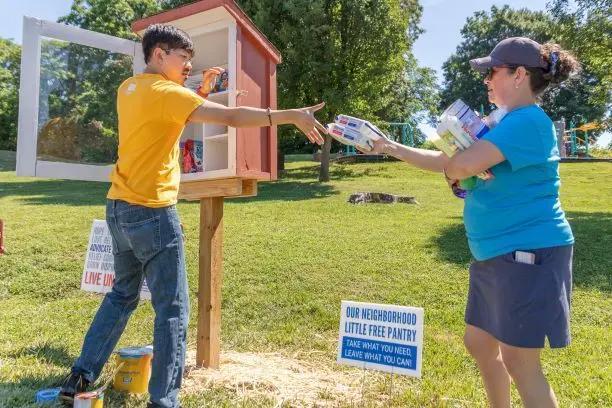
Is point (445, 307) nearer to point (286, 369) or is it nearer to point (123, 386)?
point (286, 369)

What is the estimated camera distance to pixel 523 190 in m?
2.22

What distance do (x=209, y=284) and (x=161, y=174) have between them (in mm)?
1221

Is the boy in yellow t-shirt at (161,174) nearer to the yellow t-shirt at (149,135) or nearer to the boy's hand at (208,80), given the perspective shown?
the yellow t-shirt at (149,135)

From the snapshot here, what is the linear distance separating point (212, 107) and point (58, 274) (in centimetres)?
448

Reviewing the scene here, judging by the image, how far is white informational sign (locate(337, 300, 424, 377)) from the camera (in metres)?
2.98

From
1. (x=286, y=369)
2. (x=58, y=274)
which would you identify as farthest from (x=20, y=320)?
(x=286, y=369)

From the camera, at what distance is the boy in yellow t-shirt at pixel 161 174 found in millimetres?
2639

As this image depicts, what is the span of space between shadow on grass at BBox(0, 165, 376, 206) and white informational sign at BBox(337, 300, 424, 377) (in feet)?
32.5

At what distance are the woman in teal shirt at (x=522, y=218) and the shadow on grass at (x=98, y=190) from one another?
1080 cm

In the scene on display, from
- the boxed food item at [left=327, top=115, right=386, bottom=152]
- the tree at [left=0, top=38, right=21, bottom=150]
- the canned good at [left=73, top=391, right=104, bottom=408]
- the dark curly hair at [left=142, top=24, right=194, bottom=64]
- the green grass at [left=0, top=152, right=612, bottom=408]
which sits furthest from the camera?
the tree at [left=0, top=38, right=21, bottom=150]

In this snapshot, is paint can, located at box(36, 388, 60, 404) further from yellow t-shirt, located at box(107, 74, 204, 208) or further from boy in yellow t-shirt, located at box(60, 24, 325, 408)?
yellow t-shirt, located at box(107, 74, 204, 208)

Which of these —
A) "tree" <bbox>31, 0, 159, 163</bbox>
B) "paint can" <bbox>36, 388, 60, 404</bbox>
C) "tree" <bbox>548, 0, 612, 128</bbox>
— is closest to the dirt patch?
"paint can" <bbox>36, 388, 60, 404</bbox>

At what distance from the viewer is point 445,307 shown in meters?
5.25

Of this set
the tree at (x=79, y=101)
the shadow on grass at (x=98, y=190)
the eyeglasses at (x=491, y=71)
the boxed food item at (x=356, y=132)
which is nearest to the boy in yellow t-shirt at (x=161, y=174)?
the boxed food item at (x=356, y=132)
